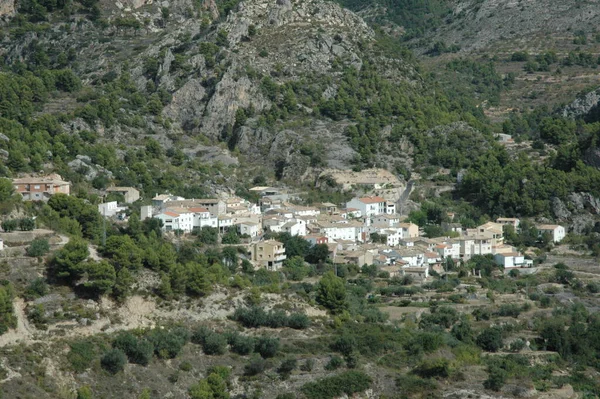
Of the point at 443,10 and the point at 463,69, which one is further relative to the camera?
the point at 443,10

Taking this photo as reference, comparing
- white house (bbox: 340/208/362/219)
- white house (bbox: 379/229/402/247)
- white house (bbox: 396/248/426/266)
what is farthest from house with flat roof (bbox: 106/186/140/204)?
white house (bbox: 396/248/426/266)

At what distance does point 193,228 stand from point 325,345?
742 inches

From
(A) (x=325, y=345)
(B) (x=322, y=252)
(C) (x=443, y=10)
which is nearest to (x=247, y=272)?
(B) (x=322, y=252)

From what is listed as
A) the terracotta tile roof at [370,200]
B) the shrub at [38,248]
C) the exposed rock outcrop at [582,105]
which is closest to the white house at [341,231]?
the terracotta tile roof at [370,200]

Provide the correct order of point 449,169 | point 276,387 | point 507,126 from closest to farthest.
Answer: point 276,387 < point 449,169 < point 507,126

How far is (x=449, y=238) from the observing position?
2945 inches

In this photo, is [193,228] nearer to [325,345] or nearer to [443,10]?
[325,345]

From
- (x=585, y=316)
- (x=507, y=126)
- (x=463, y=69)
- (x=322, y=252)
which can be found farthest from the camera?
(x=463, y=69)

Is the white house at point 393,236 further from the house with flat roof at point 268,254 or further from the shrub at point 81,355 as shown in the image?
the shrub at point 81,355

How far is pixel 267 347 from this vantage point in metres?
52.4

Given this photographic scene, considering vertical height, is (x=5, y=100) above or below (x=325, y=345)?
above

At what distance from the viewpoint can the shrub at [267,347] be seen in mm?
52281

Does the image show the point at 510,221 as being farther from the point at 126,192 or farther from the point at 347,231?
the point at 126,192

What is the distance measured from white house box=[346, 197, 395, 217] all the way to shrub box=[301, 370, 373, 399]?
29195 millimetres
